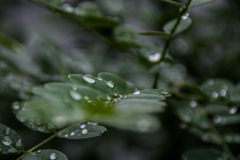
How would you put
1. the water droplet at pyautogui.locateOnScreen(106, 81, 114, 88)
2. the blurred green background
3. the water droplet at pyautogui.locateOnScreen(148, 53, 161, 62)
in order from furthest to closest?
the blurred green background, the water droplet at pyautogui.locateOnScreen(148, 53, 161, 62), the water droplet at pyautogui.locateOnScreen(106, 81, 114, 88)

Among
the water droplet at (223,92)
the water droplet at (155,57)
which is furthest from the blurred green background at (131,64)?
the water droplet at (223,92)

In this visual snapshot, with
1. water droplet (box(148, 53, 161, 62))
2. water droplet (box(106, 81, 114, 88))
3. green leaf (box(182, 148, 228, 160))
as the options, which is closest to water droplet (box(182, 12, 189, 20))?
water droplet (box(148, 53, 161, 62))

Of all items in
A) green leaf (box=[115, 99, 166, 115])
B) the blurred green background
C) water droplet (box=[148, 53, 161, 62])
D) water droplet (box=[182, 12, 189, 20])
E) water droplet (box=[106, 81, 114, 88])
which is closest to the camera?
green leaf (box=[115, 99, 166, 115])

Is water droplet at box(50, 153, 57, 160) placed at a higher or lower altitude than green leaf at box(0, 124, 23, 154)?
higher

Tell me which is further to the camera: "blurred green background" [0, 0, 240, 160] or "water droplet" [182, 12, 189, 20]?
"blurred green background" [0, 0, 240, 160]

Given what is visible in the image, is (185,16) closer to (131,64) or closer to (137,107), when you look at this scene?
(137,107)

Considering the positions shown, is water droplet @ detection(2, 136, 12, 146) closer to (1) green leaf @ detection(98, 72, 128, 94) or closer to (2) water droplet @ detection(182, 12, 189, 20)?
(1) green leaf @ detection(98, 72, 128, 94)

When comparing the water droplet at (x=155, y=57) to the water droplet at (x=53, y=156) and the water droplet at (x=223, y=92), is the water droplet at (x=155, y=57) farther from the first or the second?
the water droplet at (x=53, y=156)
